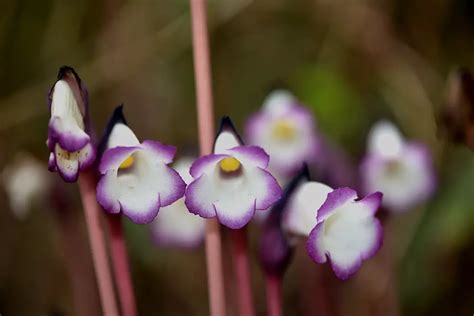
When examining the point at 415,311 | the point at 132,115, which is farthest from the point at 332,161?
the point at 132,115

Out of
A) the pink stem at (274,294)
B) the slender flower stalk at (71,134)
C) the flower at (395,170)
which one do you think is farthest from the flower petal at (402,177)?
the slender flower stalk at (71,134)

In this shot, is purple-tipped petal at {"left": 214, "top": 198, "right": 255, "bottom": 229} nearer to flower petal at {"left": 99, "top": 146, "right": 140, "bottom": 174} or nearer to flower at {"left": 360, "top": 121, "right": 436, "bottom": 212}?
flower petal at {"left": 99, "top": 146, "right": 140, "bottom": 174}

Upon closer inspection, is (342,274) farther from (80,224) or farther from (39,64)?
(39,64)

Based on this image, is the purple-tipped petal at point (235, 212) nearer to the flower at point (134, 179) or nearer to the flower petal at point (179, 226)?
the flower at point (134, 179)

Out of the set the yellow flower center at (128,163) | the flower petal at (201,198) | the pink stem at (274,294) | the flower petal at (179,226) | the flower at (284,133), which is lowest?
the pink stem at (274,294)

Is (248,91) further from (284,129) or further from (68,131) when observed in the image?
(68,131)
